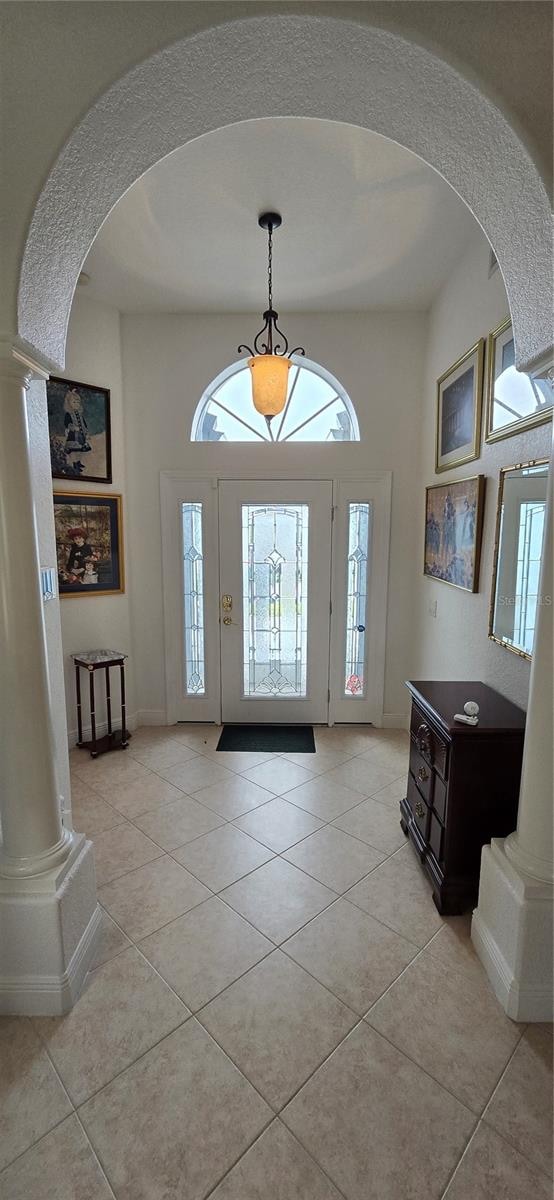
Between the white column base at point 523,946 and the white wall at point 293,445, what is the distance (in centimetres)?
232

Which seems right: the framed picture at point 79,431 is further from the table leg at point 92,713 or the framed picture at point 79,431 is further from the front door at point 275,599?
the table leg at point 92,713

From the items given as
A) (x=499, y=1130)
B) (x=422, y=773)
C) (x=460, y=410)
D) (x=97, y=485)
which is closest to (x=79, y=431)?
(x=97, y=485)

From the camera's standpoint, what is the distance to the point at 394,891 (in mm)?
2098

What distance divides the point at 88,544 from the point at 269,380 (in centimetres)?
190

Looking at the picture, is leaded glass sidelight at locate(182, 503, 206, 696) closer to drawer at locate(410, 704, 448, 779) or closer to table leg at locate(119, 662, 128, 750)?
table leg at locate(119, 662, 128, 750)

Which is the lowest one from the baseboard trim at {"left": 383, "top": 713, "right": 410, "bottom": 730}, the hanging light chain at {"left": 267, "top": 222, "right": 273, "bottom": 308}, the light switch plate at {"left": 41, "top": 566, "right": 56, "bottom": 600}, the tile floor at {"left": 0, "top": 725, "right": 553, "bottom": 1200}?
the tile floor at {"left": 0, "top": 725, "right": 553, "bottom": 1200}

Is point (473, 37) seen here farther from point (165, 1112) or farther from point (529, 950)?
point (165, 1112)

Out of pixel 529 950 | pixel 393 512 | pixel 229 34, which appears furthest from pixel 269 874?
pixel 229 34

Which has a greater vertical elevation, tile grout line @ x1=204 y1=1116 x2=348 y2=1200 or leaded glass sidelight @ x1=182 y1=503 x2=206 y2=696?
leaded glass sidelight @ x1=182 y1=503 x2=206 y2=696

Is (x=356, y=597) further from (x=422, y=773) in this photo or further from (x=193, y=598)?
(x=422, y=773)

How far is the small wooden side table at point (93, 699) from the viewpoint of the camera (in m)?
3.40

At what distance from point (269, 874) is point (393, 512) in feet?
8.68

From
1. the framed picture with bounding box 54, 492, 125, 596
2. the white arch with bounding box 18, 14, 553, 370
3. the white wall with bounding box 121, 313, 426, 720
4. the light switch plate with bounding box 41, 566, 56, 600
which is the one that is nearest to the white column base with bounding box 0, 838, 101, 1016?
the light switch plate with bounding box 41, 566, 56, 600

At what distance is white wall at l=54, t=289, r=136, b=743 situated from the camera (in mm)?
3324
